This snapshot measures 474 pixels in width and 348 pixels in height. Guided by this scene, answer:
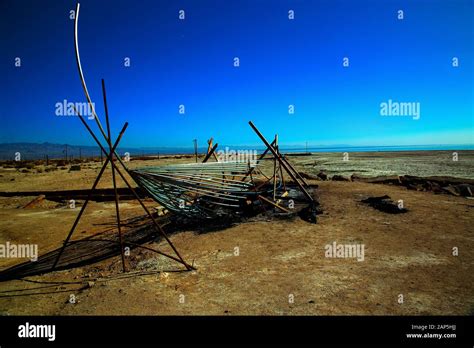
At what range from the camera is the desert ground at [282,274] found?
4.05 m

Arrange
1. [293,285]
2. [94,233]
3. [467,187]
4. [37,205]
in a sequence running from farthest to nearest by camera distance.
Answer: [37,205], [467,187], [94,233], [293,285]

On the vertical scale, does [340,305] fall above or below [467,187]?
below

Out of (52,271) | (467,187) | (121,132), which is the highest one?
(121,132)

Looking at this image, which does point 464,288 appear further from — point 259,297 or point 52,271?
point 52,271

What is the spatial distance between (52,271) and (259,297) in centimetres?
424

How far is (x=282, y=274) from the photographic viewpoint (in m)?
4.99

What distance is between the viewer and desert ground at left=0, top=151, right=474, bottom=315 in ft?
13.3

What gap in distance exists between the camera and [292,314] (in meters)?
3.79

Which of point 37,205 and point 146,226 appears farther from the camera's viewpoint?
point 37,205

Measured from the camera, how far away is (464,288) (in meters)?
4.28
